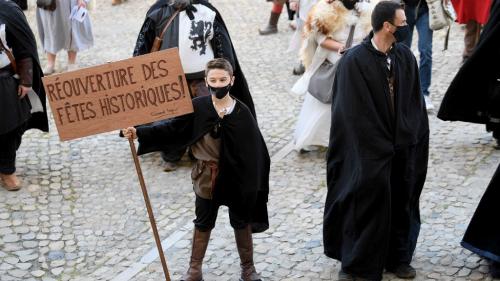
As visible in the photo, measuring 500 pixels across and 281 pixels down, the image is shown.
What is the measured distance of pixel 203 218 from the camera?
5.57m

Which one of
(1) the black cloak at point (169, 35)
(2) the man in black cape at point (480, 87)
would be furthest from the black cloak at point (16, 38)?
(2) the man in black cape at point (480, 87)

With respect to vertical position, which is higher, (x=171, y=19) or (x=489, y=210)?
(x=171, y=19)

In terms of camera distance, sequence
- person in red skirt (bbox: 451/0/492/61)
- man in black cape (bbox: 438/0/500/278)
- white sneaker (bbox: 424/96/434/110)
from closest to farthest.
Result: man in black cape (bbox: 438/0/500/278) < white sneaker (bbox: 424/96/434/110) < person in red skirt (bbox: 451/0/492/61)

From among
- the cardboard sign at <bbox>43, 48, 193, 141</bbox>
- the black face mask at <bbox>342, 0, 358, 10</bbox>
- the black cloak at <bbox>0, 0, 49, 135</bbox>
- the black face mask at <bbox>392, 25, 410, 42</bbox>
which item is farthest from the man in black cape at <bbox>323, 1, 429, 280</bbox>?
the black cloak at <bbox>0, 0, 49, 135</bbox>

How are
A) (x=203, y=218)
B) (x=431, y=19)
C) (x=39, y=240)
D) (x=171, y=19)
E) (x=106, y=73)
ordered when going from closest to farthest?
(x=106, y=73) → (x=203, y=218) → (x=39, y=240) → (x=171, y=19) → (x=431, y=19)

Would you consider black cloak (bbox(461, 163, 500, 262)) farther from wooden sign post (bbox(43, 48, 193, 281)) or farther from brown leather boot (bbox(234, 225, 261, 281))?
wooden sign post (bbox(43, 48, 193, 281))

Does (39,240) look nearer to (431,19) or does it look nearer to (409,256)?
(409,256)

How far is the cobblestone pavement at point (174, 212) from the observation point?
612 centimetres

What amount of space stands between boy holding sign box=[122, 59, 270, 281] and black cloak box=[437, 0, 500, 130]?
2.04 metres

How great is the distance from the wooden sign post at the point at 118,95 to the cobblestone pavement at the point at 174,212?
135 centimetres

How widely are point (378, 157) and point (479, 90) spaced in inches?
72.3

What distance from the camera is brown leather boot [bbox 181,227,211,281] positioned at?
5.63 metres

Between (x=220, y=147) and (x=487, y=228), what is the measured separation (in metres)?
Answer: 1.85

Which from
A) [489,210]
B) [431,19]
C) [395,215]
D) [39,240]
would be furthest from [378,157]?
[431,19]
